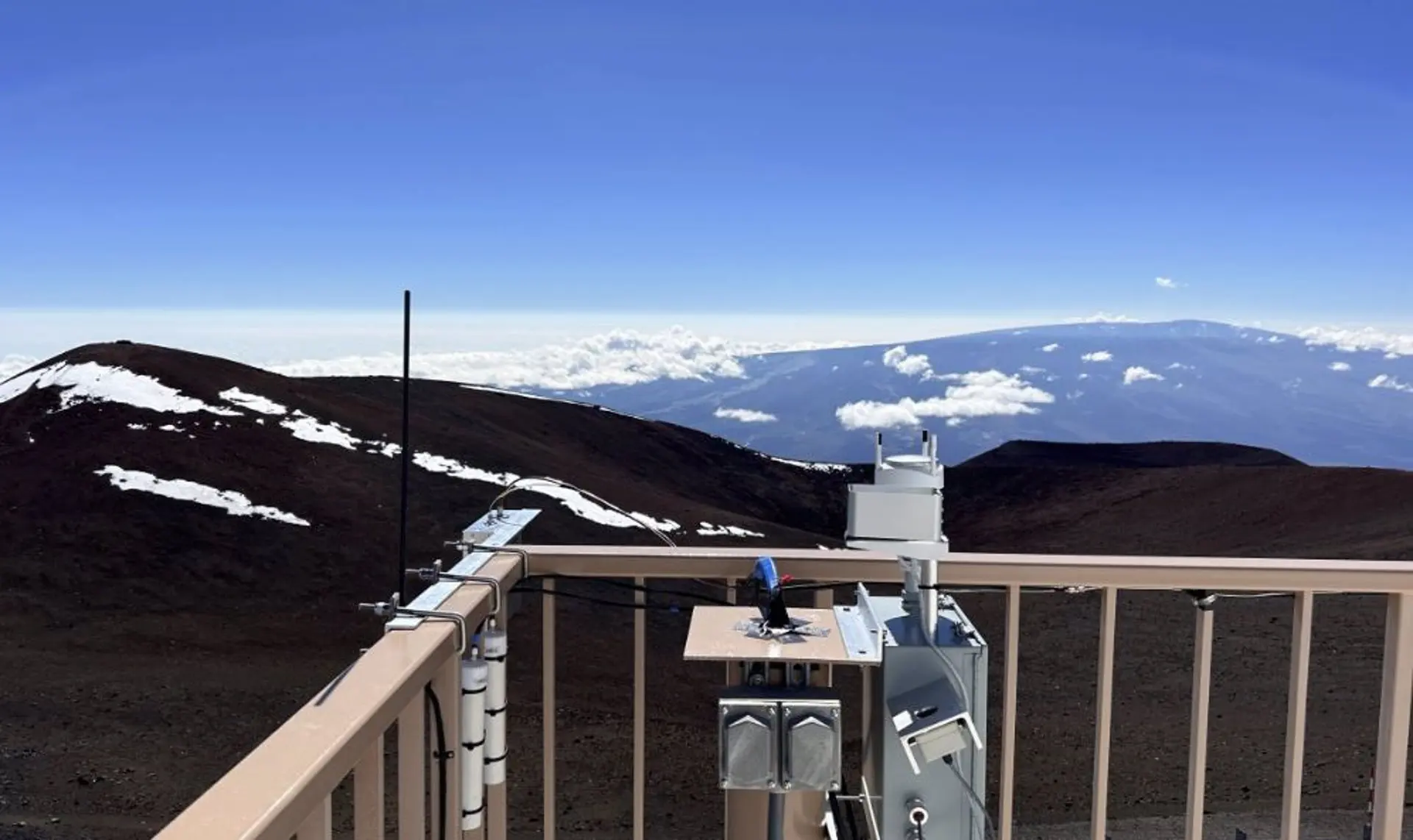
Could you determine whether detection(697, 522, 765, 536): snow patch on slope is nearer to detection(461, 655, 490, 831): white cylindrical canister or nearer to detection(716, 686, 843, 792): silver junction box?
detection(461, 655, 490, 831): white cylindrical canister

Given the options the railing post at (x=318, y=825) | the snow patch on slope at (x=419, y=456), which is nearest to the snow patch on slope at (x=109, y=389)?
the snow patch on slope at (x=419, y=456)

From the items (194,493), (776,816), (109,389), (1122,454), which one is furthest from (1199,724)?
(1122,454)

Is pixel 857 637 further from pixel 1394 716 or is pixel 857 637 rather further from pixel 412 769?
pixel 1394 716

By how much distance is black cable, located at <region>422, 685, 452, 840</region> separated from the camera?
157cm

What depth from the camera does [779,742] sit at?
1.61m

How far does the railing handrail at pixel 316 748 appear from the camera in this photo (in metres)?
0.96

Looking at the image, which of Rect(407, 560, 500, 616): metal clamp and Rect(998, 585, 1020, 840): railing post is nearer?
Rect(407, 560, 500, 616): metal clamp

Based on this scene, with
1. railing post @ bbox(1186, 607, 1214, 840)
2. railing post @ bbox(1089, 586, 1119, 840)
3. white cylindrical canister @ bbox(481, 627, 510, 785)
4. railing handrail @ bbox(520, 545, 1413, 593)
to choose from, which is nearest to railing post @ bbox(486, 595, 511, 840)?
white cylindrical canister @ bbox(481, 627, 510, 785)

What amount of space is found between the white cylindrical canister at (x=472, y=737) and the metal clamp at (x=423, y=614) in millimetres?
68

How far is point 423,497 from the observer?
1399cm

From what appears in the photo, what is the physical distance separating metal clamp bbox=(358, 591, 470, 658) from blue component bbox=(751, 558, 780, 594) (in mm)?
502

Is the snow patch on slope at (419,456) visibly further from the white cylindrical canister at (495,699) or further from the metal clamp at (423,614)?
the metal clamp at (423,614)

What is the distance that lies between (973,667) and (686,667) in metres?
7.52

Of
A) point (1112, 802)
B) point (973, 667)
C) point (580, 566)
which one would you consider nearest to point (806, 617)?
point (973, 667)
